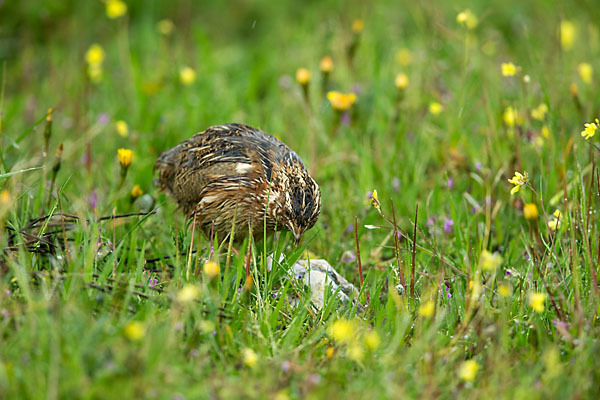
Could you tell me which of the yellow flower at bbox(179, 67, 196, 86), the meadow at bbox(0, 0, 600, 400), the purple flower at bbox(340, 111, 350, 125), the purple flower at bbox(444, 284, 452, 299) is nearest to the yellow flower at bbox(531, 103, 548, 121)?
the meadow at bbox(0, 0, 600, 400)

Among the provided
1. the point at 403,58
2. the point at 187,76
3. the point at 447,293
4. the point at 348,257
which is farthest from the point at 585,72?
the point at 187,76

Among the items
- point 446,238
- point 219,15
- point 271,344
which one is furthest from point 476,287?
point 219,15

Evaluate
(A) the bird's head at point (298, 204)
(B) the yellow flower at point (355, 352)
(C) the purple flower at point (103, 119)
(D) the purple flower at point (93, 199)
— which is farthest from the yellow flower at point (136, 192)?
(B) the yellow flower at point (355, 352)

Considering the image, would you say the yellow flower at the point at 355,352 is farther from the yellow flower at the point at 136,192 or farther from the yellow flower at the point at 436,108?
the yellow flower at the point at 436,108

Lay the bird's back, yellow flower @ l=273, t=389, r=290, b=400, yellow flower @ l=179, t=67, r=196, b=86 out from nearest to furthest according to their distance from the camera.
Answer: yellow flower @ l=273, t=389, r=290, b=400 < the bird's back < yellow flower @ l=179, t=67, r=196, b=86

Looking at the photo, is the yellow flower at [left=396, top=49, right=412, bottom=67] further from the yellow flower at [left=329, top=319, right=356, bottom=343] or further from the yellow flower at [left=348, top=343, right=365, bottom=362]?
the yellow flower at [left=348, top=343, right=365, bottom=362]

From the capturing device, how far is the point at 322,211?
5621 mm

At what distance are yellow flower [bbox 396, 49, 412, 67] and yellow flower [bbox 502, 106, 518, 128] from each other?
78.0 inches

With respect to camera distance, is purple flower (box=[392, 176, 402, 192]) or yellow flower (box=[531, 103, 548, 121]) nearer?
yellow flower (box=[531, 103, 548, 121])

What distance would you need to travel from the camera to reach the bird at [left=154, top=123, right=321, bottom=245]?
4586mm

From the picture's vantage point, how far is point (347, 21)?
8719 mm

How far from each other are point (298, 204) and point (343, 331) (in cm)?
158

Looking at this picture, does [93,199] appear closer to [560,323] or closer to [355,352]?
[355,352]

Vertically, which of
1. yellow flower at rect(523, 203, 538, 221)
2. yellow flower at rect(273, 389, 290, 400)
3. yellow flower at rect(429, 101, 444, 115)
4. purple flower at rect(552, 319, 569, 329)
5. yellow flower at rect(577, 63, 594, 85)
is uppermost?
yellow flower at rect(577, 63, 594, 85)
